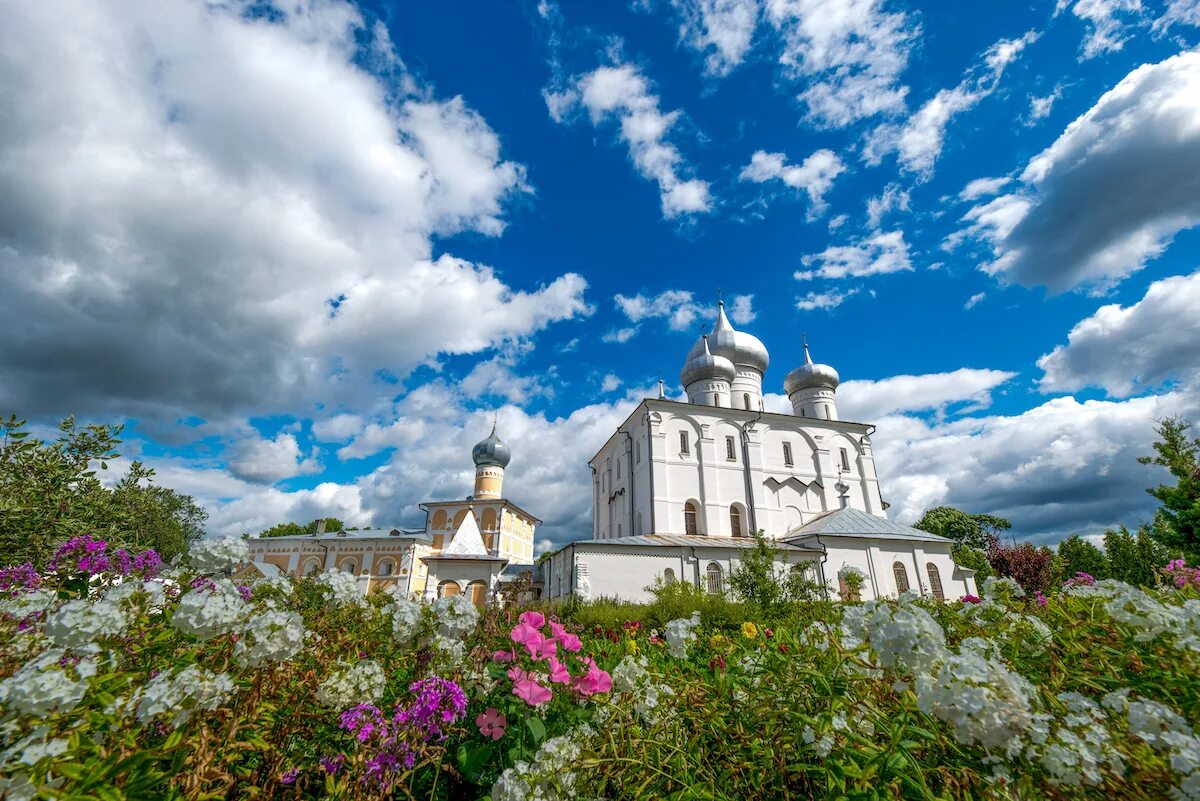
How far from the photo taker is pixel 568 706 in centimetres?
264

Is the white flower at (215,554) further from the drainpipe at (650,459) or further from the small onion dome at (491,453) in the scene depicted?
the small onion dome at (491,453)

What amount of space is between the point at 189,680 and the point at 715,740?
2.31 m

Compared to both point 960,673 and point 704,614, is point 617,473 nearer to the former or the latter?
point 704,614

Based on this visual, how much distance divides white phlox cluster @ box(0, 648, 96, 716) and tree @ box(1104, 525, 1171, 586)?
26124 mm

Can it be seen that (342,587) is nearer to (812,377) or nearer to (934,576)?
(934,576)

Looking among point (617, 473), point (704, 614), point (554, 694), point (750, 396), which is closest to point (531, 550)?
point (617, 473)

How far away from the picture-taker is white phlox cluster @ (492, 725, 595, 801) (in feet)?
6.48

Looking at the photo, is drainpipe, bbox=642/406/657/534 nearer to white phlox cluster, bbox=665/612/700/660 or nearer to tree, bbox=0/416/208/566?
tree, bbox=0/416/208/566

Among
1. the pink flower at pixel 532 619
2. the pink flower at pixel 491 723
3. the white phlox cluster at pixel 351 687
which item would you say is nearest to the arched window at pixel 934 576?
the pink flower at pixel 532 619

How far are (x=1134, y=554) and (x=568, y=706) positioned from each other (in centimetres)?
3369

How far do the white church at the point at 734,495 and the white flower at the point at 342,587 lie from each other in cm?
1886

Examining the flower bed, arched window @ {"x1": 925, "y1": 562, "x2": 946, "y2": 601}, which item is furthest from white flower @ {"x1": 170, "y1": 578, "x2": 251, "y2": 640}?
arched window @ {"x1": 925, "y1": 562, "x2": 946, "y2": 601}

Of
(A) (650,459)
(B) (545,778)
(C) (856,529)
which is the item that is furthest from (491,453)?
(B) (545,778)

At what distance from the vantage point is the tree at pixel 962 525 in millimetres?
48031
